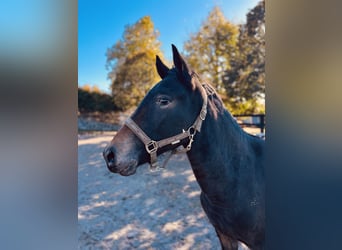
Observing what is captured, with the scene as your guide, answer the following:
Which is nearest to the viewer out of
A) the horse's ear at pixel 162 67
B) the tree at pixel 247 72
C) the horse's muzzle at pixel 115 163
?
the horse's muzzle at pixel 115 163

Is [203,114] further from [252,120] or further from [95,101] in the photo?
[95,101]

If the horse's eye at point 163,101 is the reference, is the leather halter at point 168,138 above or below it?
below

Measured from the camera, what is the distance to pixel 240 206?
2.78 ft

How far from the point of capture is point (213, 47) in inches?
50.1

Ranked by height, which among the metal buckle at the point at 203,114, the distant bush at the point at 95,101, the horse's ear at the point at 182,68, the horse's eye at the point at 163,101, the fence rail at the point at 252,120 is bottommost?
the fence rail at the point at 252,120

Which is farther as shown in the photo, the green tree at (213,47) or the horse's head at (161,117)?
the green tree at (213,47)

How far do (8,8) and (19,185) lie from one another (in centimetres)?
47

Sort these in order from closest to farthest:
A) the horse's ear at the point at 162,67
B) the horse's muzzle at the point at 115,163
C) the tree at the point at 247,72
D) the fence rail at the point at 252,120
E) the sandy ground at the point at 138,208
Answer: the horse's muzzle at the point at 115,163
the horse's ear at the point at 162,67
the fence rail at the point at 252,120
the tree at the point at 247,72
the sandy ground at the point at 138,208

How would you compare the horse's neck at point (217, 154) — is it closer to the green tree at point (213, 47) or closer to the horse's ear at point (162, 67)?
the horse's ear at point (162, 67)

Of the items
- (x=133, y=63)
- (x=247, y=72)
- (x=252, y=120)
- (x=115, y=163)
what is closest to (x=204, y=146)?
(x=115, y=163)

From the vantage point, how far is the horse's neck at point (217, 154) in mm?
Answer: 802

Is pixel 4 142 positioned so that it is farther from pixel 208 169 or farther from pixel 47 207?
pixel 208 169

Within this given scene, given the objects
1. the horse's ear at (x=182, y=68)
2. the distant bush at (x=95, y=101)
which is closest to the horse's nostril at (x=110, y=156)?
the horse's ear at (x=182, y=68)

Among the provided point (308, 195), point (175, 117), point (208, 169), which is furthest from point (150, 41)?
point (308, 195)
